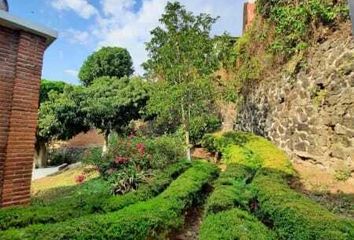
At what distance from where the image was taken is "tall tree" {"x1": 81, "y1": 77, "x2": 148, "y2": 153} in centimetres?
1873

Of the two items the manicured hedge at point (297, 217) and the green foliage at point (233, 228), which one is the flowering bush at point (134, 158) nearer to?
the manicured hedge at point (297, 217)

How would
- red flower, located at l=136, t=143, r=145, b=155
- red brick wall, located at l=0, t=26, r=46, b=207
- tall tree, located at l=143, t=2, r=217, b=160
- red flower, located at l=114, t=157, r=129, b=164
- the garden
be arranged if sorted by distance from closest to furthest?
the garden
red brick wall, located at l=0, t=26, r=46, b=207
red flower, located at l=114, t=157, r=129, b=164
red flower, located at l=136, t=143, r=145, b=155
tall tree, located at l=143, t=2, r=217, b=160

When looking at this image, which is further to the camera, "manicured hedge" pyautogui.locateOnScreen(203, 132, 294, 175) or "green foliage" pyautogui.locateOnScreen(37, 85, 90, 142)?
"green foliage" pyautogui.locateOnScreen(37, 85, 90, 142)

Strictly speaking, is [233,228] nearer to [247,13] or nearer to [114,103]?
[114,103]

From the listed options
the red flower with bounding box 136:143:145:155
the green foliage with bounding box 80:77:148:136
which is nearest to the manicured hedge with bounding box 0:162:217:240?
the red flower with bounding box 136:143:145:155

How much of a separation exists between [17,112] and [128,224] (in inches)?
126

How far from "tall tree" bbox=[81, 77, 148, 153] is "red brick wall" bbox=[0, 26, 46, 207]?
1184 centimetres

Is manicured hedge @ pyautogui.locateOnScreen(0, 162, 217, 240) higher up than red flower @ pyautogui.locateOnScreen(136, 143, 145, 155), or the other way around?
red flower @ pyautogui.locateOnScreen(136, 143, 145, 155)

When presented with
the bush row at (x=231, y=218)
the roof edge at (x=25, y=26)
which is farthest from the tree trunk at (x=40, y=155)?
the bush row at (x=231, y=218)

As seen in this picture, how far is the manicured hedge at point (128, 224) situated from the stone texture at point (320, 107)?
431cm

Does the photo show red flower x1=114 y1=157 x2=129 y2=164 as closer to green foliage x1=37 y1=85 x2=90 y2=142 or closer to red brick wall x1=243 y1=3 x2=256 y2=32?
green foliage x1=37 y1=85 x2=90 y2=142

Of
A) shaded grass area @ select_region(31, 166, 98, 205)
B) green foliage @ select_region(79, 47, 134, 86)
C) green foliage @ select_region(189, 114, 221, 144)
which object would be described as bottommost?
shaded grass area @ select_region(31, 166, 98, 205)

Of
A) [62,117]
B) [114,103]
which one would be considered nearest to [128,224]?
[114,103]

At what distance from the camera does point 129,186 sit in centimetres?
876
